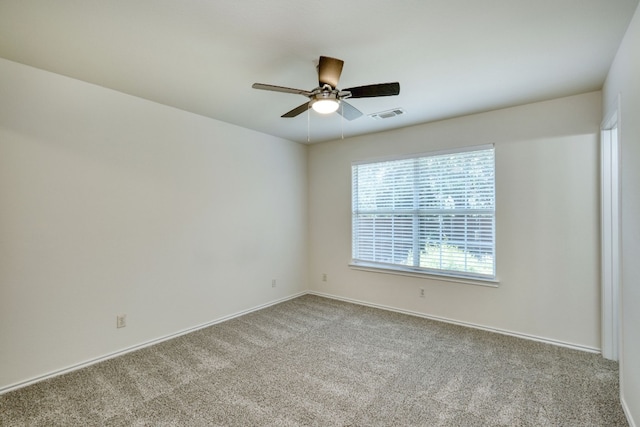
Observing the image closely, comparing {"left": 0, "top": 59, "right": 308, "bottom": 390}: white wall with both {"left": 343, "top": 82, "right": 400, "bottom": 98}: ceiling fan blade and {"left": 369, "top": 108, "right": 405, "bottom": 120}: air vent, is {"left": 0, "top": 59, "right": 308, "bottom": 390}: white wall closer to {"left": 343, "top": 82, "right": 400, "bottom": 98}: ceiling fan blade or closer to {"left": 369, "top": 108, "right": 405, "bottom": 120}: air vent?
{"left": 369, "top": 108, "right": 405, "bottom": 120}: air vent

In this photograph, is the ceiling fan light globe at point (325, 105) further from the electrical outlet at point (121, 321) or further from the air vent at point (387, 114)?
the electrical outlet at point (121, 321)

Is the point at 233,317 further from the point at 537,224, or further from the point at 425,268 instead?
the point at 537,224

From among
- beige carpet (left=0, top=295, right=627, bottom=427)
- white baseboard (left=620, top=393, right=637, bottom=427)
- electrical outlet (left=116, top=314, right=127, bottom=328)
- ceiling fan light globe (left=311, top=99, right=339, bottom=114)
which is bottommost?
beige carpet (left=0, top=295, right=627, bottom=427)

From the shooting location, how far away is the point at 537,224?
3.22 metres

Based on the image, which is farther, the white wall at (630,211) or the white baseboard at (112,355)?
the white baseboard at (112,355)

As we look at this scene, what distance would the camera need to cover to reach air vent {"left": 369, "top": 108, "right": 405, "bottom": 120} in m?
3.48

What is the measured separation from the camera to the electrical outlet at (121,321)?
2923 mm

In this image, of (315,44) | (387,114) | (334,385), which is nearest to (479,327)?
(334,385)

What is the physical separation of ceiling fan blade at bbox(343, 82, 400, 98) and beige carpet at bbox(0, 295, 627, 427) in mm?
2256

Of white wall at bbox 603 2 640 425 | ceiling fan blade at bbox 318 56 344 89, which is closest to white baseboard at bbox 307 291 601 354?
white wall at bbox 603 2 640 425

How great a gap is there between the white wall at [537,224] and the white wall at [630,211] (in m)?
0.94

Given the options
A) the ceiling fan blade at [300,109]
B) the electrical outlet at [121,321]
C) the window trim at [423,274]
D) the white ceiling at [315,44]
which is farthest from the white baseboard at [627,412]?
the electrical outlet at [121,321]

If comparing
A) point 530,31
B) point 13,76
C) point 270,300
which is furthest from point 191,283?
point 530,31

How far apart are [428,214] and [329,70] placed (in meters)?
2.55
